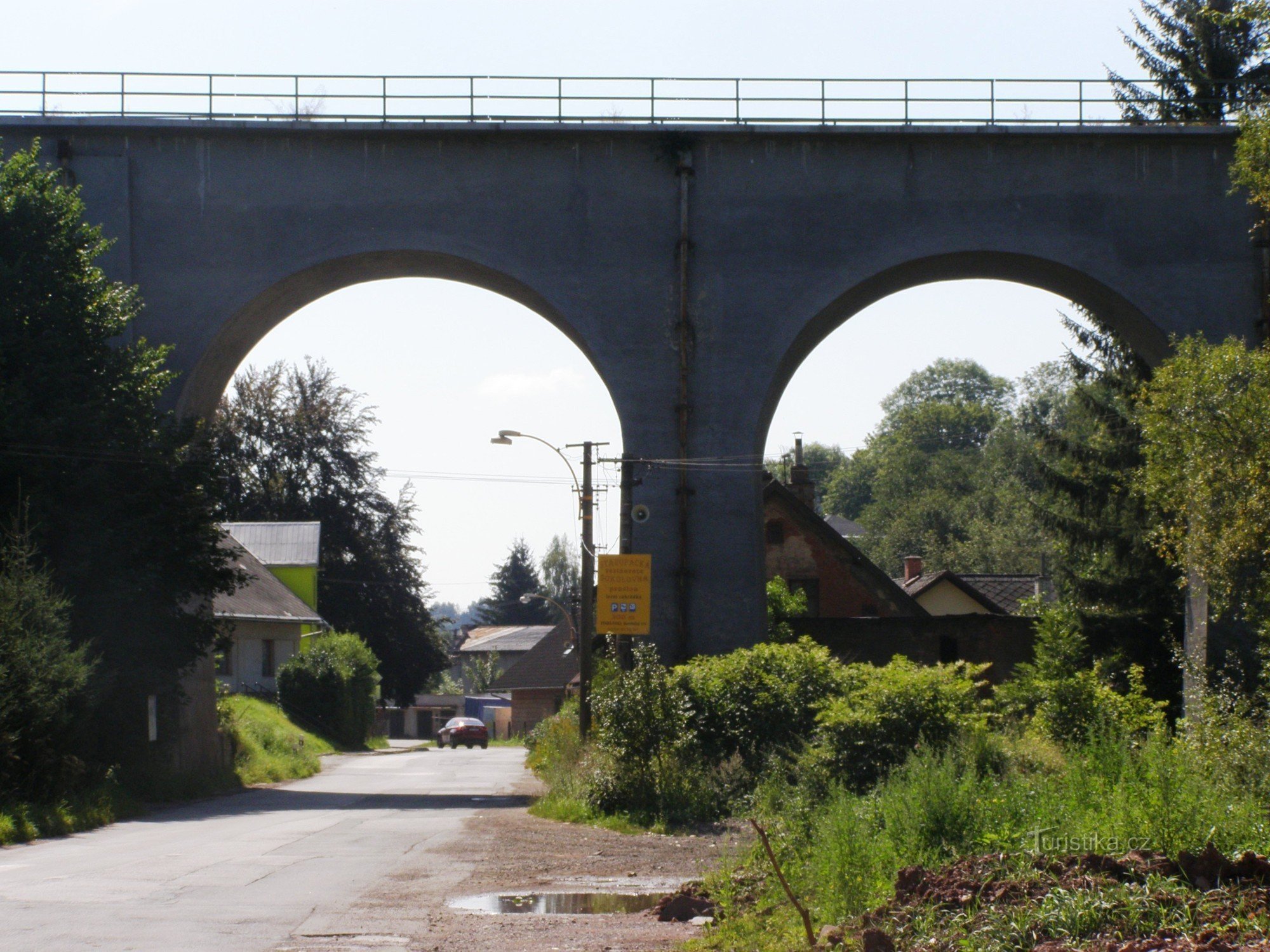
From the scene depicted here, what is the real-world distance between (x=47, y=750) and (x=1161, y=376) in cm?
1543

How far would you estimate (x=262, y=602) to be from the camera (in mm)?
45156

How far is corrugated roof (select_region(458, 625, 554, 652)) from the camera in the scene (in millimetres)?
111125

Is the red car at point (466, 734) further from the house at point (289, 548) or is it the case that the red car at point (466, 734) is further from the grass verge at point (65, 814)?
the grass verge at point (65, 814)

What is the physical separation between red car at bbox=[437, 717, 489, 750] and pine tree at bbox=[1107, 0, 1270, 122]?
137 feet

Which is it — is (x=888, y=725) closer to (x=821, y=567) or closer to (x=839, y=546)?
(x=839, y=546)

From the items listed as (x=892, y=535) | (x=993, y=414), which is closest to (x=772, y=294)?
(x=892, y=535)

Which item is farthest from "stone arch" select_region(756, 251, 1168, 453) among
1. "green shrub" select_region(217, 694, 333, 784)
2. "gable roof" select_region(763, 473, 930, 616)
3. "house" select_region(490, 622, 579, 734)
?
"house" select_region(490, 622, 579, 734)

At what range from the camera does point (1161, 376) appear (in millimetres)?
17781

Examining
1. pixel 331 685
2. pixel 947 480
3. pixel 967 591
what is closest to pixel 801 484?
pixel 967 591

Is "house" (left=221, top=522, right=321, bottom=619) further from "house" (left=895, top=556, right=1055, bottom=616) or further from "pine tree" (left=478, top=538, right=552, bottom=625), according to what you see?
"pine tree" (left=478, top=538, right=552, bottom=625)

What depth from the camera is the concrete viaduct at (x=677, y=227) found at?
2358 centimetres

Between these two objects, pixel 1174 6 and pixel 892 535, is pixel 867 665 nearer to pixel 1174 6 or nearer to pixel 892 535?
pixel 1174 6

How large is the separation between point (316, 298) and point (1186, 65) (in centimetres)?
1952

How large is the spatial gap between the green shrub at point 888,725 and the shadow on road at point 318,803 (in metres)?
8.41
